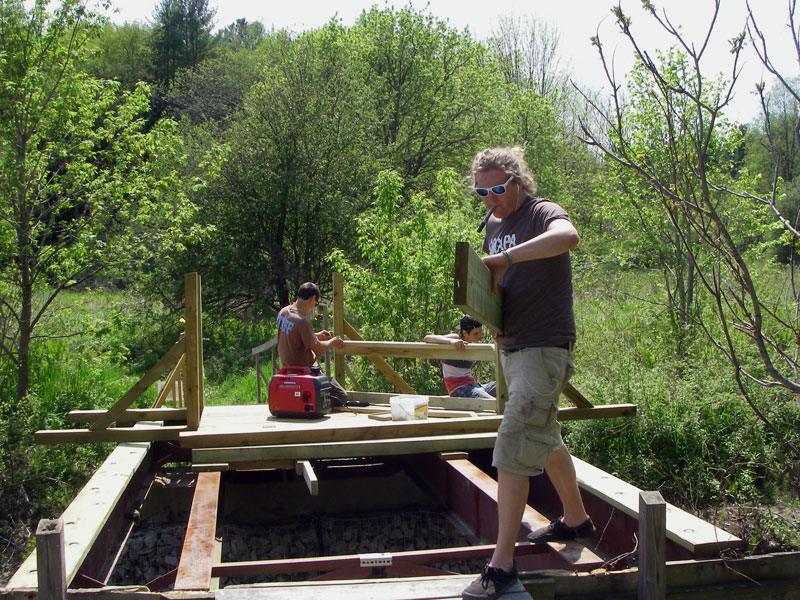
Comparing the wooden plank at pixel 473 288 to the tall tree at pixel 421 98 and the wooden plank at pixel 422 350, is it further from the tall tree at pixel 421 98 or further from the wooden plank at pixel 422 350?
the tall tree at pixel 421 98

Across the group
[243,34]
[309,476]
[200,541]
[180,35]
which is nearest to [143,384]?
[309,476]

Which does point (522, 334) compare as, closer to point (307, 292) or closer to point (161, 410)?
point (161, 410)

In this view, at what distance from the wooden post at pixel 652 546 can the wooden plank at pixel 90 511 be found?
2.38m

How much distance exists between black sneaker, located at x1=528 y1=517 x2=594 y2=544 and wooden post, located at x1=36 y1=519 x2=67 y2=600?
211cm

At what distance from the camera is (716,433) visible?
8250mm

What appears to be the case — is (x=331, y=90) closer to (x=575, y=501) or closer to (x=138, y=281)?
(x=138, y=281)

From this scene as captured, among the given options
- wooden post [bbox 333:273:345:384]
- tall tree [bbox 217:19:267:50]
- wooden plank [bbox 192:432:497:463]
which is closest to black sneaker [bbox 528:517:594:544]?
wooden plank [bbox 192:432:497:463]

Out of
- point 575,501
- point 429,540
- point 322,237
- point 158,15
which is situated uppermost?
point 158,15

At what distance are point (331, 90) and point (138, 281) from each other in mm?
6273

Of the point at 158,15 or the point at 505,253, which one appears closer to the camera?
the point at 505,253

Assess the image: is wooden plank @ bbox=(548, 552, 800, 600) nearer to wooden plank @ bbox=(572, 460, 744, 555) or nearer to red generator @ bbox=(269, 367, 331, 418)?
wooden plank @ bbox=(572, 460, 744, 555)

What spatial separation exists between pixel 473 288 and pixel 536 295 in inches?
22.5

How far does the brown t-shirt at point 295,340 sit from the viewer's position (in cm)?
640

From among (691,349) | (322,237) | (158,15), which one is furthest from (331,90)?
(158,15)
